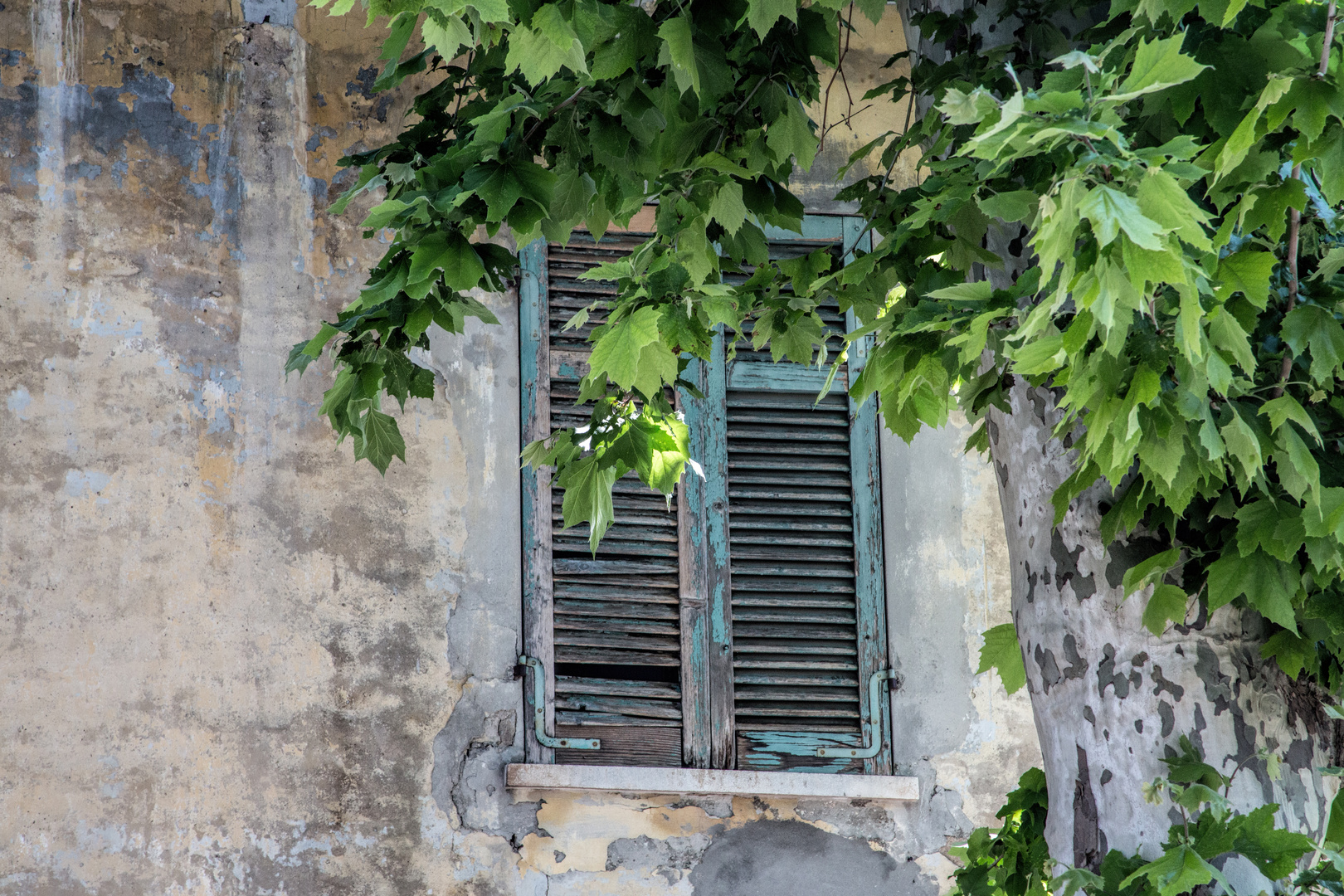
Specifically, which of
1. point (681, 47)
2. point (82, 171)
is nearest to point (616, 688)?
point (82, 171)

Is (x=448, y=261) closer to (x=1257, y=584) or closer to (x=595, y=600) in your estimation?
(x=1257, y=584)

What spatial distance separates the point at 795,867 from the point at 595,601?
104 centimetres

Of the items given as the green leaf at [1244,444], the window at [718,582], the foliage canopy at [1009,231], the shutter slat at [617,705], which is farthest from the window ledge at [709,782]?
the green leaf at [1244,444]

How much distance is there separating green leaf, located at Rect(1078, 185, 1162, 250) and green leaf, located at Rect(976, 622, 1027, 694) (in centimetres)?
139

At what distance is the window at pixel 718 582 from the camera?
4.32 m

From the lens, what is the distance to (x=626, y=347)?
233 centimetres

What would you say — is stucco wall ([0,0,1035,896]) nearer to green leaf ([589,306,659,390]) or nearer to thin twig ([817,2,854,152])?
thin twig ([817,2,854,152])

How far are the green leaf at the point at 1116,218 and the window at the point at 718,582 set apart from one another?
288 centimetres

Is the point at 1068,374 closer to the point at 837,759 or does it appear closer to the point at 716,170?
the point at 716,170

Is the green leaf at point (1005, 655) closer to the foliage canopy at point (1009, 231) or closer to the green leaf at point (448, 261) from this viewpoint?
the foliage canopy at point (1009, 231)

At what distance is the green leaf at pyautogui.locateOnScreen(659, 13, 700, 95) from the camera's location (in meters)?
2.24

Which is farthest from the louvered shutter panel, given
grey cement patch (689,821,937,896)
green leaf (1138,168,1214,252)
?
green leaf (1138,168,1214,252)

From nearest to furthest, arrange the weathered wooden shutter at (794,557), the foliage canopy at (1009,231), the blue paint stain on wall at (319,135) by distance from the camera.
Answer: the foliage canopy at (1009,231)
the weathered wooden shutter at (794,557)
the blue paint stain on wall at (319,135)

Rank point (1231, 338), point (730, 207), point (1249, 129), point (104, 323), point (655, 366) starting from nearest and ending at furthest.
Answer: point (1249, 129)
point (1231, 338)
point (655, 366)
point (730, 207)
point (104, 323)
